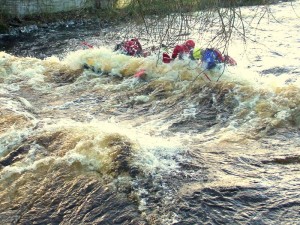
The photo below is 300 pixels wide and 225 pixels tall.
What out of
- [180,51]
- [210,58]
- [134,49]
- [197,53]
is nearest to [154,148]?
[210,58]

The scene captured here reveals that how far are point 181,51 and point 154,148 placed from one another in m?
3.73

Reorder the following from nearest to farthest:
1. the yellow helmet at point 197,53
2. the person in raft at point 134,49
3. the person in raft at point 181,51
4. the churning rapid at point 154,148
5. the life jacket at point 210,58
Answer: the churning rapid at point 154,148
the life jacket at point 210,58
the yellow helmet at point 197,53
the person in raft at point 181,51
the person in raft at point 134,49

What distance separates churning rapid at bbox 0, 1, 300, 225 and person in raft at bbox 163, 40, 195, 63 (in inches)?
5.1

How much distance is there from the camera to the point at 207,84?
7.82 m

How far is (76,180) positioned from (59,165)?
0.37 m

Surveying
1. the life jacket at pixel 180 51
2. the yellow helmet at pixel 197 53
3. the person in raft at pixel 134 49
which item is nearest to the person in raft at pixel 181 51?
the life jacket at pixel 180 51

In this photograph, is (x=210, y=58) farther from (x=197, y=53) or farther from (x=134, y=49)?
(x=134, y=49)

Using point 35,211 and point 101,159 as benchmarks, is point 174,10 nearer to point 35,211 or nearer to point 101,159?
point 101,159

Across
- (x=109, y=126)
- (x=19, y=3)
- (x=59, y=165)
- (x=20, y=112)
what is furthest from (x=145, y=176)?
(x=19, y=3)

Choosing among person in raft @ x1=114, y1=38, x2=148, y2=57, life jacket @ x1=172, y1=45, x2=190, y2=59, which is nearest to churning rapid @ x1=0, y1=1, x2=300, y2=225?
life jacket @ x1=172, y1=45, x2=190, y2=59

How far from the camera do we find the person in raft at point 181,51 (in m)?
8.84

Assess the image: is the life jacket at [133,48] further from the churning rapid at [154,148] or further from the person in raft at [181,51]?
the person in raft at [181,51]

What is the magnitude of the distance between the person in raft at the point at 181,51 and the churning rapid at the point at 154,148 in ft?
0.43

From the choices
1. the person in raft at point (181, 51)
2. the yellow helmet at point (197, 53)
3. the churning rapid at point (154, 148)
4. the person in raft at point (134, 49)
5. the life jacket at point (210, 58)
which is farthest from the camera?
the person in raft at point (134, 49)
